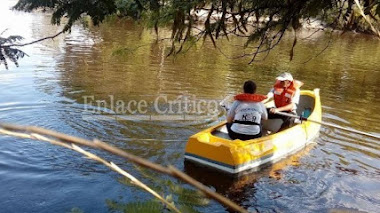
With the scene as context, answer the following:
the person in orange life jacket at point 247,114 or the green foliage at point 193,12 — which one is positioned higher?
the green foliage at point 193,12


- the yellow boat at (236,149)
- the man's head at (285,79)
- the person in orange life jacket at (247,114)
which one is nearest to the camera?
the yellow boat at (236,149)

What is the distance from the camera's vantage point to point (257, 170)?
293 inches

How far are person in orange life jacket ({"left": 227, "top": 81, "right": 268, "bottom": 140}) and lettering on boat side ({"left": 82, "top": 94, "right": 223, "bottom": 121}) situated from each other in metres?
3.17

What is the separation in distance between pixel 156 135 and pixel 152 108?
2.37 metres

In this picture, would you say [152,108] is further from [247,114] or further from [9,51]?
[9,51]

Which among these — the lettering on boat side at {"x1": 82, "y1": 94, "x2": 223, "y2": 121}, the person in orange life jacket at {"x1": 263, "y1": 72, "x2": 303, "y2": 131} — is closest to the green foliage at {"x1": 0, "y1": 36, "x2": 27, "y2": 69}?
the person in orange life jacket at {"x1": 263, "y1": 72, "x2": 303, "y2": 131}

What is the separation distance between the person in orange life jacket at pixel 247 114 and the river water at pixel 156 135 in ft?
2.59

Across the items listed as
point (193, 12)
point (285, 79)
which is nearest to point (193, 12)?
point (193, 12)

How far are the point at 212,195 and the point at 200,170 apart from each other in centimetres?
644

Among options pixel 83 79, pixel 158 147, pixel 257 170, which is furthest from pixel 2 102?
pixel 257 170

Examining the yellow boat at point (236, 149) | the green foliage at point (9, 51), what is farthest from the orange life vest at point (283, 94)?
the green foliage at point (9, 51)

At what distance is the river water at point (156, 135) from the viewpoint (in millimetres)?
6109

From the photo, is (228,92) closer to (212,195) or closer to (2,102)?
(2,102)

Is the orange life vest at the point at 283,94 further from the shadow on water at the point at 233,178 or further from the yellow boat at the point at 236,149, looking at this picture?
the shadow on water at the point at 233,178
